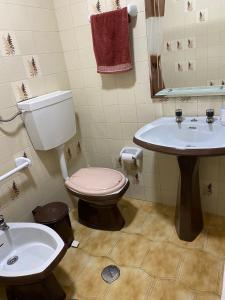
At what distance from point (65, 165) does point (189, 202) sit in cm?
96

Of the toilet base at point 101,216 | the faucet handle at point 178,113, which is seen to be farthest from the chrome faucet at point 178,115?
the toilet base at point 101,216

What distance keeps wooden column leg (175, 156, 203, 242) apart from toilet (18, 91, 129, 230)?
0.40 meters

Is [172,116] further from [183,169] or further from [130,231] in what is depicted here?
[130,231]

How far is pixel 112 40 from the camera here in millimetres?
1563

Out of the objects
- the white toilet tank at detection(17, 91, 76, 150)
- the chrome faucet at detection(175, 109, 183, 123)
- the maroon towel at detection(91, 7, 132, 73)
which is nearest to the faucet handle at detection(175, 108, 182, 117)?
the chrome faucet at detection(175, 109, 183, 123)

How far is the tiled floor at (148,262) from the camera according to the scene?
1.34 meters

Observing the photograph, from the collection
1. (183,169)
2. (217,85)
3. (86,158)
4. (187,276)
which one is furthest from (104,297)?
(217,85)

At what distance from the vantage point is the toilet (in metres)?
1.54

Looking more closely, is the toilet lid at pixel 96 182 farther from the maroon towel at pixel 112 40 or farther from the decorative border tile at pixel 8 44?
the decorative border tile at pixel 8 44

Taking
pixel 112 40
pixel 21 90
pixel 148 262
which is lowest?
pixel 148 262

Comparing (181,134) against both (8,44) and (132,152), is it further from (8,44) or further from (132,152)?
(8,44)

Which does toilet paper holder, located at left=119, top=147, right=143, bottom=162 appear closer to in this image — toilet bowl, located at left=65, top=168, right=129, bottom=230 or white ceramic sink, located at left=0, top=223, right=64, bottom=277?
toilet bowl, located at left=65, top=168, right=129, bottom=230

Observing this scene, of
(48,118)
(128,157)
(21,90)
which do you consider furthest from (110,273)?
(21,90)

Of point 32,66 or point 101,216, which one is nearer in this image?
point 32,66
